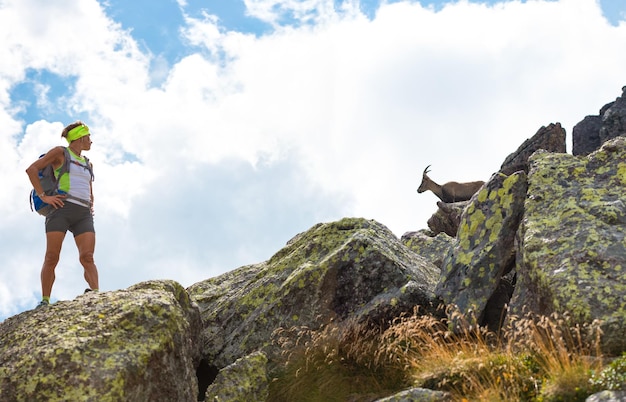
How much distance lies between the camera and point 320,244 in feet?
46.1

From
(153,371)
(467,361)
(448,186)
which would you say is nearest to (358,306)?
(467,361)

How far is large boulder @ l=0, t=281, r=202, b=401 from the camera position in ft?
28.3

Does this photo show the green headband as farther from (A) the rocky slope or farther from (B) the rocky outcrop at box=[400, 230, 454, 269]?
(B) the rocky outcrop at box=[400, 230, 454, 269]

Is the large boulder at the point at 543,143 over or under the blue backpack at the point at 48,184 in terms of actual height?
over

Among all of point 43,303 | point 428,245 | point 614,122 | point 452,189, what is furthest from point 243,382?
point 452,189

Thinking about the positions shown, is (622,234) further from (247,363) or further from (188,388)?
(188,388)

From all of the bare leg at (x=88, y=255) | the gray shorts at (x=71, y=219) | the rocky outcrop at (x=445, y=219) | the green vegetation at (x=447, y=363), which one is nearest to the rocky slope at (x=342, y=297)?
the green vegetation at (x=447, y=363)

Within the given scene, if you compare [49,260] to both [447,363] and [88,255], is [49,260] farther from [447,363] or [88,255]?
[447,363]

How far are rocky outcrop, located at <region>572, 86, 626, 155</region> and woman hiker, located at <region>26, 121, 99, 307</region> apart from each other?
67.2 feet

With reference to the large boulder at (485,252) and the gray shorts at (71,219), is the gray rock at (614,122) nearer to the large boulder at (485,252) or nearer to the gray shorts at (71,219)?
the large boulder at (485,252)

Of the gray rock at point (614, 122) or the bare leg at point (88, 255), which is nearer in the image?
the bare leg at point (88, 255)

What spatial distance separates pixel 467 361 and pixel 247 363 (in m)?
3.96

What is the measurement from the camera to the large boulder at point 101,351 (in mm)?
8641

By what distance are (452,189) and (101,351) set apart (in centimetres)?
3862
